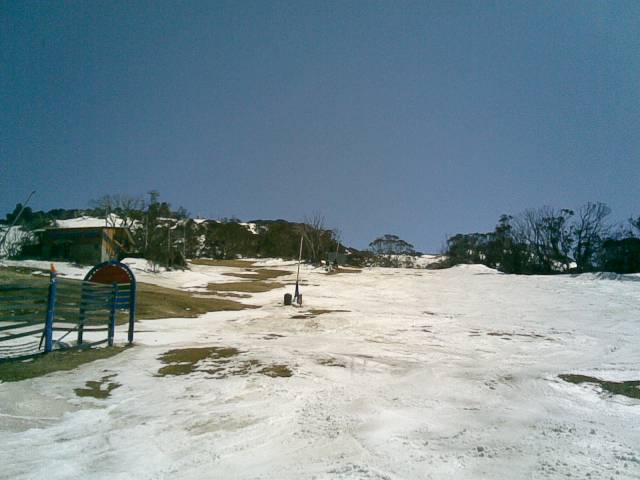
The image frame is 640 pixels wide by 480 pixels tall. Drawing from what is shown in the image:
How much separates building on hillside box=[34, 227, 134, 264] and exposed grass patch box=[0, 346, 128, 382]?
117 feet

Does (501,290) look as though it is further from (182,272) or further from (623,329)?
(182,272)

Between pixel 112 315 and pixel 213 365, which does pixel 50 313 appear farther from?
pixel 213 365

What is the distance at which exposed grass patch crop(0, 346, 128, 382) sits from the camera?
814 centimetres

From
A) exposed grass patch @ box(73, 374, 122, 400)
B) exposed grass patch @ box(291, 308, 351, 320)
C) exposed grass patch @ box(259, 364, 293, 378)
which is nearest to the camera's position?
exposed grass patch @ box(73, 374, 122, 400)

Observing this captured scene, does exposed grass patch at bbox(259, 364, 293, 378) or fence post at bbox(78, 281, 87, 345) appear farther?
fence post at bbox(78, 281, 87, 345)

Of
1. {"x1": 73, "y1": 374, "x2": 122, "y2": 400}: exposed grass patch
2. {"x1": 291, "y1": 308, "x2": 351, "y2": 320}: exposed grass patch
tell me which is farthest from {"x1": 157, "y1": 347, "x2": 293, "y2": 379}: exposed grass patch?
{"x1": 291, "y1": 308, "x2": 351, "y2": 320}: exposed grass patch

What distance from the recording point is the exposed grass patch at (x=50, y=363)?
814 cm

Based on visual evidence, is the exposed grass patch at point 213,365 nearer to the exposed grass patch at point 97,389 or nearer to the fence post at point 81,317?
the exposed grass patch at point 97,389

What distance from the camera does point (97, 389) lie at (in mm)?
7605

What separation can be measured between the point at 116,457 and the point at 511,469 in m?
4.32

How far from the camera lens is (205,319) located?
755 inches

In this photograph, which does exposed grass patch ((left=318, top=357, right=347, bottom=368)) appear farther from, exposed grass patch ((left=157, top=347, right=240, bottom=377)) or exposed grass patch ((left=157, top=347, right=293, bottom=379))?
exposed grass patch ((left=157, top=347, right=240, bottom=377))

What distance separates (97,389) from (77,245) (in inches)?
1665

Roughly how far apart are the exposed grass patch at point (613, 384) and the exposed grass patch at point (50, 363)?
1074cm
